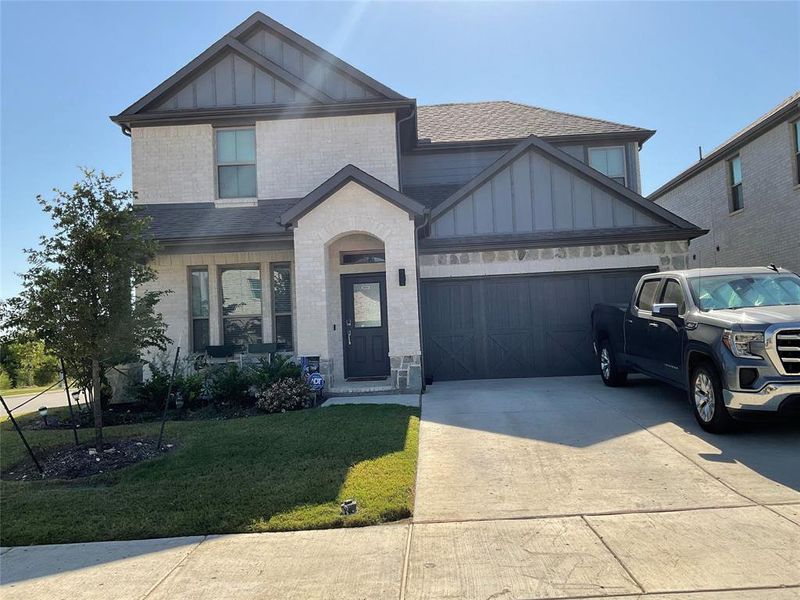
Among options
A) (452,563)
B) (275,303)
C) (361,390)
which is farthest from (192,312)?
(452,563)

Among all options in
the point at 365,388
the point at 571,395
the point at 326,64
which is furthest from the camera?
the point at 326,64

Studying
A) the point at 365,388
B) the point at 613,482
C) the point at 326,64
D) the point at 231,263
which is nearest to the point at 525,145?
the point at 326,64

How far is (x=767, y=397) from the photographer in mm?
5723

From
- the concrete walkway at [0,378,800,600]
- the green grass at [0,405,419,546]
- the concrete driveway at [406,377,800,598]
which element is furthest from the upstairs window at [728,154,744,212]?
the green grass at [0,405,419,546]

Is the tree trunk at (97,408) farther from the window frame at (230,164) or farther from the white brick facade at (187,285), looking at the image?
Answer: the window frame at (230,164)

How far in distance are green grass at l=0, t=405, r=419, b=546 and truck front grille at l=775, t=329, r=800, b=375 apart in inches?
160

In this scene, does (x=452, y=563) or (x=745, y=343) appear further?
(x=745, y=343)

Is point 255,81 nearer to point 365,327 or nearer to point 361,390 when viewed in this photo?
point 365,327

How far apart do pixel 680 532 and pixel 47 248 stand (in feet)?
24.7

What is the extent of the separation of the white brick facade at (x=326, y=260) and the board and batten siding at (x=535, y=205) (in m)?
1.60

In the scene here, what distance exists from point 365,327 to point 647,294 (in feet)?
18.6

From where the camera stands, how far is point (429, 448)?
663 cm

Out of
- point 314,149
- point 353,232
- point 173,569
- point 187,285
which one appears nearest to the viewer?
point 173,569

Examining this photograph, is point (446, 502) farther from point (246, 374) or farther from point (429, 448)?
point (246, 374)
